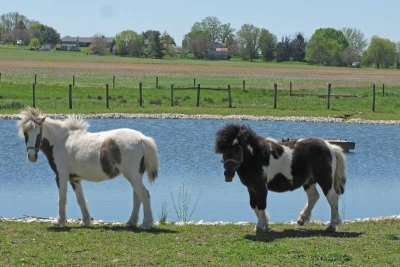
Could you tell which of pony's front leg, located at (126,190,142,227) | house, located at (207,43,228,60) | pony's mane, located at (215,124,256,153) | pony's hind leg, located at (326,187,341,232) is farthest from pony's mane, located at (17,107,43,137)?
house, located at (207,43,228,60)

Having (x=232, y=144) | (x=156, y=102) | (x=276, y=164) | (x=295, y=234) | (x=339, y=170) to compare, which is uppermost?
(x=232, y=144)

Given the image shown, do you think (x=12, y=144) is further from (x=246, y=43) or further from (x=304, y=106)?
(x=246, y=43)

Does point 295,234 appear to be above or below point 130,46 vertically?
below

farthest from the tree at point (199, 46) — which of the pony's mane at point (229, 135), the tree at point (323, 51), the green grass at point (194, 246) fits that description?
the green grass at point (194, 246)

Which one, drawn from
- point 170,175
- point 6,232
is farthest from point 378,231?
point 170,175

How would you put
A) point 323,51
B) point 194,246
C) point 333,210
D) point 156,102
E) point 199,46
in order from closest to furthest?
point 194,246, point 333,210, point 156,102, point 323,51, point 199,46

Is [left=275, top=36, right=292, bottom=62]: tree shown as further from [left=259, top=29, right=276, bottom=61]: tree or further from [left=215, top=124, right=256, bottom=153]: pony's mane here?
[left=215, top=124, right=256, bottom=153]: pony's mane

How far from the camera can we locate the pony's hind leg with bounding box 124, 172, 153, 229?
12.7 meters

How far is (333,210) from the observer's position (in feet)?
41.5

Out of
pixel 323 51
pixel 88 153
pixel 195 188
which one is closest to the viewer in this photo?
pixel 88 153

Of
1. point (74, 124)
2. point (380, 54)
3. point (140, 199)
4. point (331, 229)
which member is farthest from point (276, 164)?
point (380, 54)

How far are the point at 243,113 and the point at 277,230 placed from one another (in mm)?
28965

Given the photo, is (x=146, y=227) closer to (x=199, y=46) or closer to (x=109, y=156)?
(x=109, y=156)

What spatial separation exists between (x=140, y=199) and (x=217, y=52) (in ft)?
583
